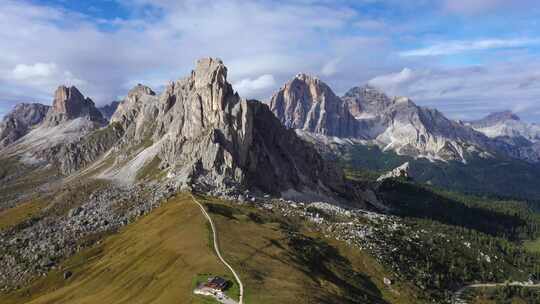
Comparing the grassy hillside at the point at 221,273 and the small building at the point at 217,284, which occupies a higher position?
the small building at the point at 217,284

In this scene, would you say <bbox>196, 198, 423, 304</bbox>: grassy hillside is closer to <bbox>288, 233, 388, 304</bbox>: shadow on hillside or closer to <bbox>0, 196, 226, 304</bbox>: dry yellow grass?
<bbox>288, 233, 388, 304</bbox>: shadow on hillside

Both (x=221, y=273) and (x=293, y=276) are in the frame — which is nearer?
(x=221, y=273)

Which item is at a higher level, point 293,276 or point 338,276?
point 293,276

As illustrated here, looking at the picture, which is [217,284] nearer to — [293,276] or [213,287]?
[213,287]

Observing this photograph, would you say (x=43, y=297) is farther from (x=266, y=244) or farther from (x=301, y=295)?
(x=301, y=295)

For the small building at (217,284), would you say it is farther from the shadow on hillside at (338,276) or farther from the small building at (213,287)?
the shadow on hillside at (338,276)

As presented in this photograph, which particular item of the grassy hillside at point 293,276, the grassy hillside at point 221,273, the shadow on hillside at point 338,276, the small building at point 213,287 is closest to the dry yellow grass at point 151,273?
the grassy hillside at point 221,273

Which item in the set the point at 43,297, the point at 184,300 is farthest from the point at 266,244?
the point at 43,297

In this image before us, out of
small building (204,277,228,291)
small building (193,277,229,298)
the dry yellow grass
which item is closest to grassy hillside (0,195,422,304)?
the dry yellow grass

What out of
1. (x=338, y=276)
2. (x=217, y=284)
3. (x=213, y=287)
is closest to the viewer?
Answer: (x=213, y=287)

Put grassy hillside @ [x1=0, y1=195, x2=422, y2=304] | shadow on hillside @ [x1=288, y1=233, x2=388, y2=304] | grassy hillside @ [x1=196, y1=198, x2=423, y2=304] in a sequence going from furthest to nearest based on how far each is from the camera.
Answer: shadow on hillside @ [x1=288, y1=233, x2=388, y2=304]
grassy hillside @ [x1=0, y1=195, x2=422, y2=304]
grassy hillside @ [x1=196, y1=198, x2=423, y2=304]

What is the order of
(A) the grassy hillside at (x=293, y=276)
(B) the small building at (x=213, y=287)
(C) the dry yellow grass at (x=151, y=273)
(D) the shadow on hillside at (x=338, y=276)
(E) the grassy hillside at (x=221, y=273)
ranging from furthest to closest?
(D) the shadow on hillside at (x=338, y=276)
(C) the dry yellow grass at (x=151, y=273)
(E) the grassy hillside at (x=221, y=273)
(A) the grassy hillside at (x=293, y=276)
(B) the small building at (x=213, y=287)

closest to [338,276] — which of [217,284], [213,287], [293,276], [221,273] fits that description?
[293,276]
